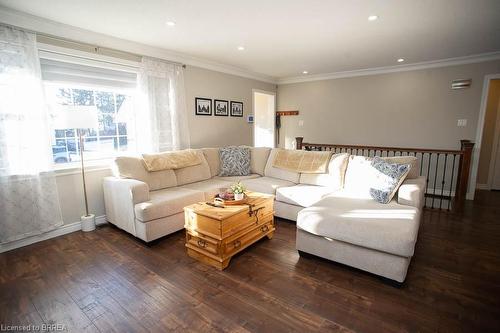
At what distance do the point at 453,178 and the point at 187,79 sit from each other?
5.16m

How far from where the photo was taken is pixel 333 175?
353 centimetres

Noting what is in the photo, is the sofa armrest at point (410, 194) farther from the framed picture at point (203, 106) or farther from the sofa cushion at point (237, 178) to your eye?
the framed picture at point (203, 106)

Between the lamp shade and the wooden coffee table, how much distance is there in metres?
1.56

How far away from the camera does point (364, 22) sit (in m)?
2.81

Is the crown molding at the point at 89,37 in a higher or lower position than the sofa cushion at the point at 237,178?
higher

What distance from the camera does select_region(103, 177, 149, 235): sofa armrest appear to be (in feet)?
9.33

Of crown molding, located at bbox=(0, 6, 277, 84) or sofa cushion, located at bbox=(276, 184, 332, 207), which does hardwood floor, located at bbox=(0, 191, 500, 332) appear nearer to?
sofa cushion, located at bbox=(276, 184, 332, 207)

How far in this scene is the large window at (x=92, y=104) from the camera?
3004 millimetres

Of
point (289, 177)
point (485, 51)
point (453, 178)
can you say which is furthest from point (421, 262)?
point (485, 51)

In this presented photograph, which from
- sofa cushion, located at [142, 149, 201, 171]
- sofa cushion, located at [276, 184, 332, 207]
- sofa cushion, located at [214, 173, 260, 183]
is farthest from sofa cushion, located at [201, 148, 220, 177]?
sofa cushion, located at [276, 184, 332, 207]

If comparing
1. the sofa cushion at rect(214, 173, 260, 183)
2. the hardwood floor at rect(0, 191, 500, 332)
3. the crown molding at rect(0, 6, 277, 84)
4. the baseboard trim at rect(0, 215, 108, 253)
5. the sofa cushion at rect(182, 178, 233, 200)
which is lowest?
the hardwood floor at rect(0, 191, 500, 332)

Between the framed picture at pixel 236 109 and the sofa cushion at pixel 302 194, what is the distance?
8.04 ft

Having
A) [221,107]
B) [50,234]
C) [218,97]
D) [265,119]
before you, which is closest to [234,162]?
[221,107]

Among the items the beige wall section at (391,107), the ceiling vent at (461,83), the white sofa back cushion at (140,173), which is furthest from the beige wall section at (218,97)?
the ceiling vent at (461,83)
